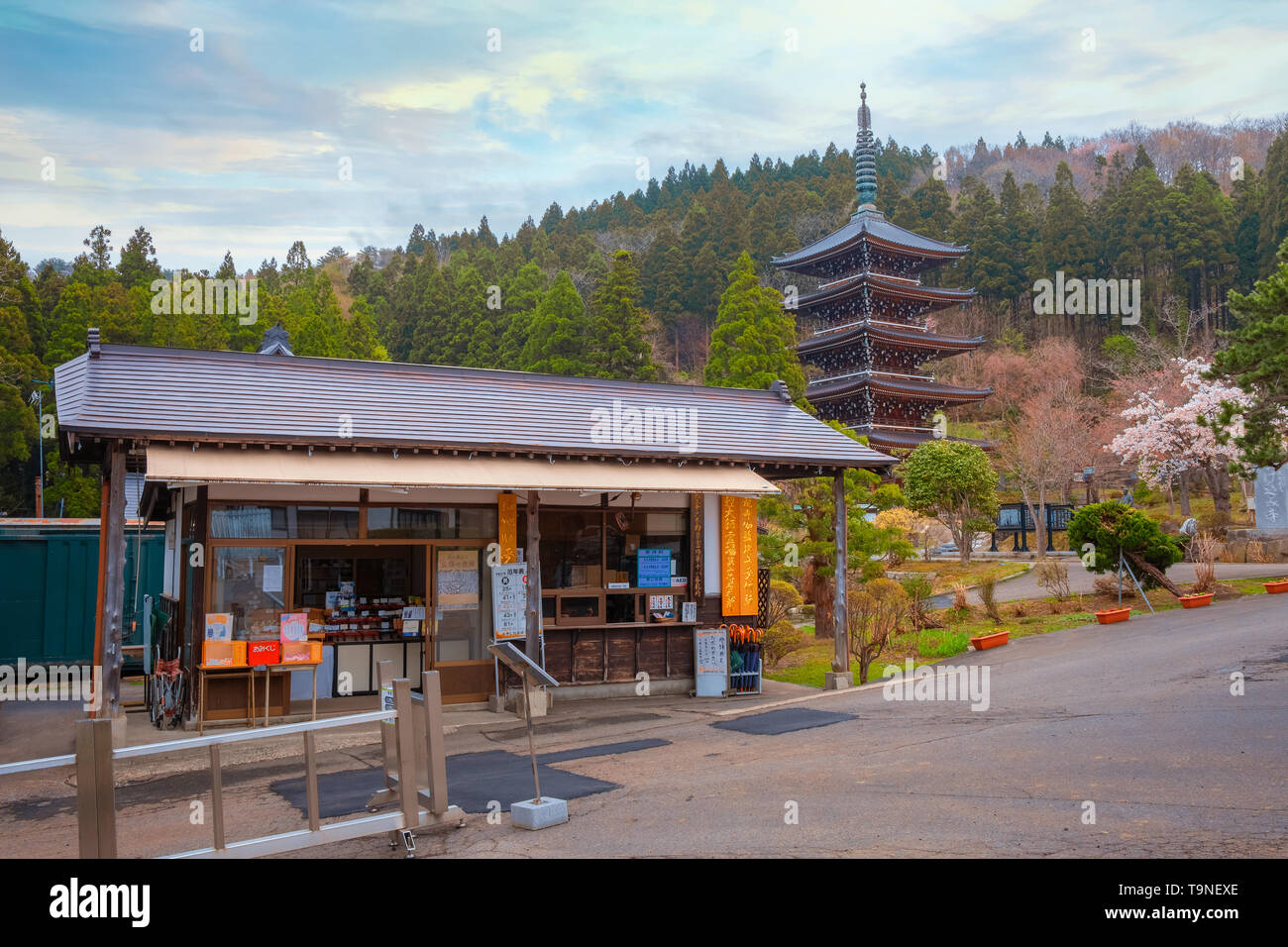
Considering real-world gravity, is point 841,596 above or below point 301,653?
above

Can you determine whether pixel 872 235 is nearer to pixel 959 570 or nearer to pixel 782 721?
pixel 959 570

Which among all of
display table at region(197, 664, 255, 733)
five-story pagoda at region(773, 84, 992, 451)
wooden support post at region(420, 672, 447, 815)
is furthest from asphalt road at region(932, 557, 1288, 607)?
five-story pagoda at region(773, 84, 992, 451)

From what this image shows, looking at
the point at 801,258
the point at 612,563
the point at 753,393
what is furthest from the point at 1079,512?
the point at 801,258

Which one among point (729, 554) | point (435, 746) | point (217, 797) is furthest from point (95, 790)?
point (729, 554)

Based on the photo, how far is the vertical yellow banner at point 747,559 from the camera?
13922 mm

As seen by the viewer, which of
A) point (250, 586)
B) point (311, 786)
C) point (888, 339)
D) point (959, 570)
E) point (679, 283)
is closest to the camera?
point (311, 786)

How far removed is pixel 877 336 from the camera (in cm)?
4203

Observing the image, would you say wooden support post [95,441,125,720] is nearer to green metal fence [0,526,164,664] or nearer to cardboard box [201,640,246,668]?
cardboard box [201,640,246,668]

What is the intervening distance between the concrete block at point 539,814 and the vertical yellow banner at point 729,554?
23.7 ft

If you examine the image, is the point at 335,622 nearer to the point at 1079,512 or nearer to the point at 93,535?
the point at 93,535

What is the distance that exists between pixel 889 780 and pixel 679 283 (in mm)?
60605

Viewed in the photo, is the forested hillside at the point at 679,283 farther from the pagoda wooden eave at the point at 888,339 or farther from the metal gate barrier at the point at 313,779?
the metal gate barrier at the point at 313,779

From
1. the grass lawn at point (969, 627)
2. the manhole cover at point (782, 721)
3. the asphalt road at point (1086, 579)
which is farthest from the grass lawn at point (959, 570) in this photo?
the manhole cover at point (782, 721)

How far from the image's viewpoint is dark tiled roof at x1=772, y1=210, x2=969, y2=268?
144 ft
